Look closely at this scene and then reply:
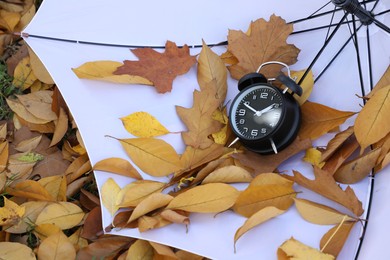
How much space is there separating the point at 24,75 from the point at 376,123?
3.56 feet

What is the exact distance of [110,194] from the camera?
56.1 inches

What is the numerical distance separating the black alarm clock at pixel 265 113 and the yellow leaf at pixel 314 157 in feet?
0.16

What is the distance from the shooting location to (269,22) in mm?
1540

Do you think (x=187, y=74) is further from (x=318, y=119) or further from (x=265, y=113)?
(x=318, y=119)

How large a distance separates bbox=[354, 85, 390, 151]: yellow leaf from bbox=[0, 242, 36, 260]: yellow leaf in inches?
32.4

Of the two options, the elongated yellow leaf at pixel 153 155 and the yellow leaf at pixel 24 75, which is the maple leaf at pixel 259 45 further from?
the yellow leaf at pixel 24 75

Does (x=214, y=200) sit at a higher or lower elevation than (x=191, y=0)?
lower

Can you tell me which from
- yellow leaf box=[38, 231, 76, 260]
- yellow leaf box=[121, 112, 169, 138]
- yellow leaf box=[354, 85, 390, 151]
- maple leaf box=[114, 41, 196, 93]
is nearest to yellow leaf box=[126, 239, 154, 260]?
yellow leaf box=[38, 231, 76, 260]

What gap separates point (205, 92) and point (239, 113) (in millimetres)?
99

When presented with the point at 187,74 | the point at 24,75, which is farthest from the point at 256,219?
the point at 24,75

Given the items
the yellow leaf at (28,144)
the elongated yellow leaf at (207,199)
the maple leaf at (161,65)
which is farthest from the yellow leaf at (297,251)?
the yellow leaf at (28,144)

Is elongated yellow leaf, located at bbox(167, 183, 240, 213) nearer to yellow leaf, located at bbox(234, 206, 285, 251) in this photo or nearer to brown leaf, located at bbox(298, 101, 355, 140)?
yellow leaf, located at bbox(234, 206, 285, 251)

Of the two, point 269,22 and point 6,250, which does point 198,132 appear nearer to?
point 269,22

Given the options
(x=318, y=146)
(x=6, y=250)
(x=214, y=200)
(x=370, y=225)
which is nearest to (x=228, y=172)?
(x=214, y=200)
